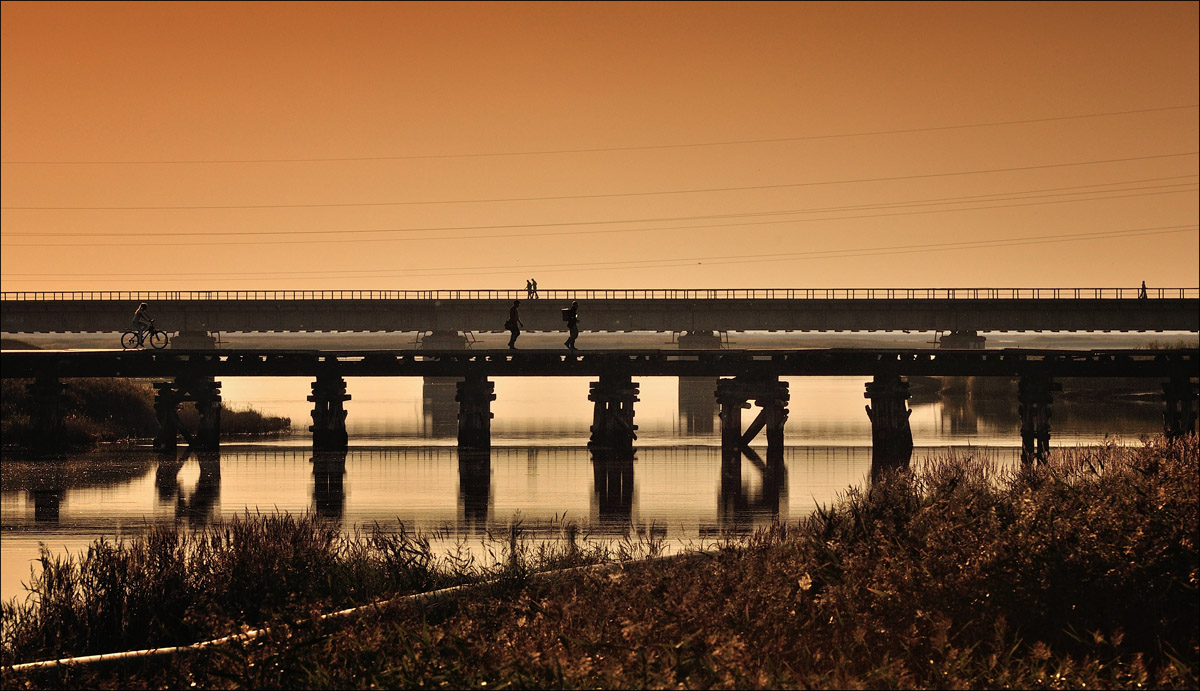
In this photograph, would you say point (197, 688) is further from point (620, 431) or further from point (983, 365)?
point (983, 365)

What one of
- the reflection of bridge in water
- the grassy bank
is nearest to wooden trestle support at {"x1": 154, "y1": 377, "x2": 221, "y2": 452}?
the reflection of bridge in water

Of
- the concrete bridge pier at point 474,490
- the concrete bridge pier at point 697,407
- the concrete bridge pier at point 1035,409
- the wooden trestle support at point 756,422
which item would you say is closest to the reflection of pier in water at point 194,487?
the concrete bridge pier at point 474,490

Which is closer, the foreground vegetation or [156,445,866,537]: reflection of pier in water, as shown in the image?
the foreground vegetation

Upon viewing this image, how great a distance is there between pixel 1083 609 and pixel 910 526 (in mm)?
2422

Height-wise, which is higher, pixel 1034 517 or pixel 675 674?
pixel 1034 517

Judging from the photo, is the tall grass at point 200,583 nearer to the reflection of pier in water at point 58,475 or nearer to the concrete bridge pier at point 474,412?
the reflection of pier in water at point 58,475

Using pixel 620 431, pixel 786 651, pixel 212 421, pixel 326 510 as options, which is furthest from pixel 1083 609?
pixel 212 421

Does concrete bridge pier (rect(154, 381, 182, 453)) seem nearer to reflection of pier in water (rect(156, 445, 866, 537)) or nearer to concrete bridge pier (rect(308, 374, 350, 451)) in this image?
reflection of pier in water (rect(156, 445, 866, 537))

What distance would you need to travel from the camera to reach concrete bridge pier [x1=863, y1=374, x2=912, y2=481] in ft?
120

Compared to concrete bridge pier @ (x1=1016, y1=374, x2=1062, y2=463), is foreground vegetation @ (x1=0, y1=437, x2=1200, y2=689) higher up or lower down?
lower down

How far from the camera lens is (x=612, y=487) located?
1145 inches

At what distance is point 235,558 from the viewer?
49.7ft

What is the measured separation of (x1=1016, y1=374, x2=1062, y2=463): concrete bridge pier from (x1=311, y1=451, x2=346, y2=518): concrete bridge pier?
65.9ft

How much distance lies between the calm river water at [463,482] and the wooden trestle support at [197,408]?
2.22 ft
